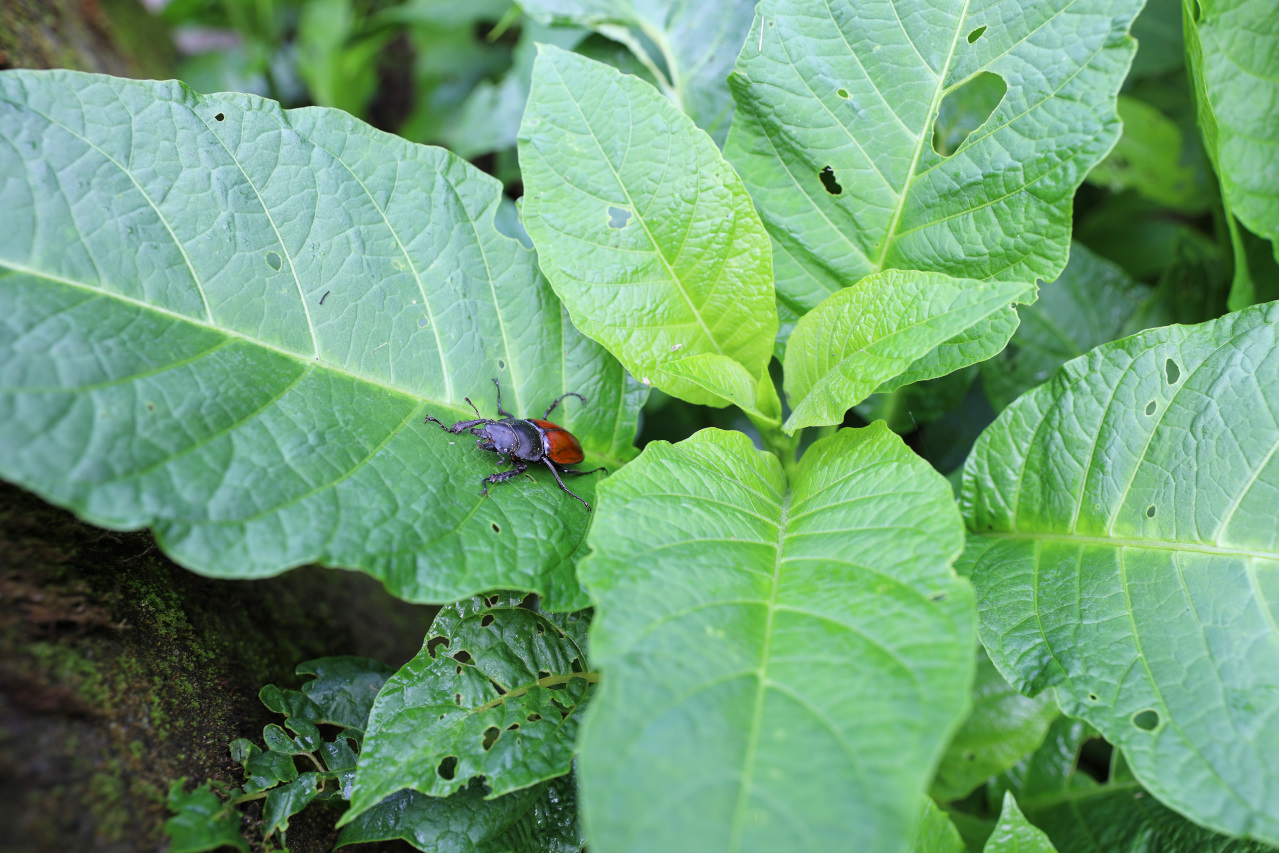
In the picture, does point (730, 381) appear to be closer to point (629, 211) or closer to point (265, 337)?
point (629, 211)

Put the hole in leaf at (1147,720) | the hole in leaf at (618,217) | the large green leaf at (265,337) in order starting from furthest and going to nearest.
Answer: the hole in leaf at (618,217) → the hole in leaf at (1147,720) → the large green leaf at (265,337)

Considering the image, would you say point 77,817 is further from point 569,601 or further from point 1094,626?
point 1094,626

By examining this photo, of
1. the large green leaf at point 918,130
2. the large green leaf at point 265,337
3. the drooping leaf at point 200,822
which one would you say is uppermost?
the large green leaf at point 918,130

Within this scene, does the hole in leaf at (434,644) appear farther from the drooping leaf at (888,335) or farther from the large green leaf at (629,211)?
the drooping leaf at (888,335)

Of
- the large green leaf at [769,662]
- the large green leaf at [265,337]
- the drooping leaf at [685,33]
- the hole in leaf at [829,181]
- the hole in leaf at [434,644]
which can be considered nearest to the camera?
the large green leaf at [769,662]

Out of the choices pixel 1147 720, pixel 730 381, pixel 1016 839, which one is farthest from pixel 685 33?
pixel 1016 839

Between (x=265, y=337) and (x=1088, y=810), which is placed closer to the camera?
(x=265, y=337)

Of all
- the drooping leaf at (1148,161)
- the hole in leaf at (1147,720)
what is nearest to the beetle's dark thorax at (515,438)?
the hole in leaf at (1147,720)
